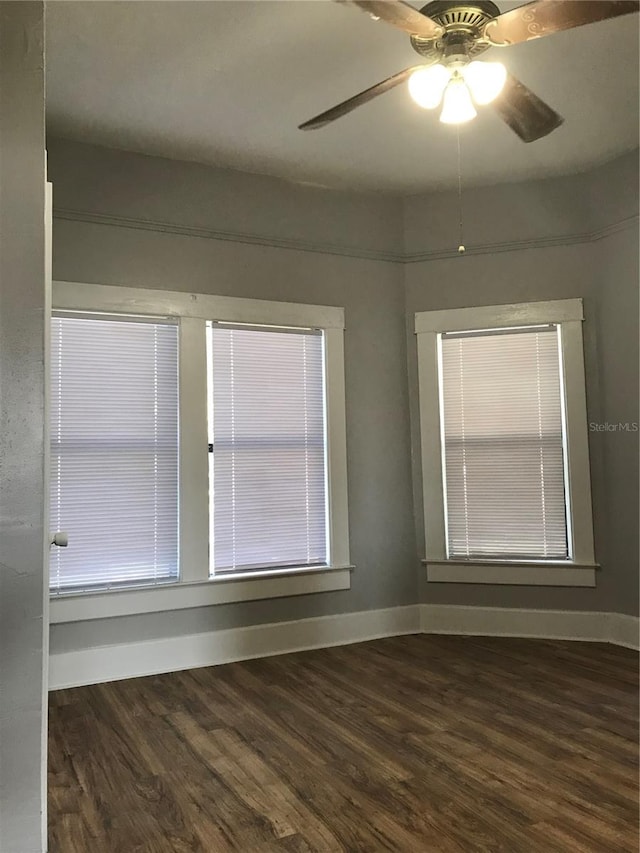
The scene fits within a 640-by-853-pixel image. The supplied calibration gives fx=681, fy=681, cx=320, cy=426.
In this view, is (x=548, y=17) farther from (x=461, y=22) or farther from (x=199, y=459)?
(x=199, y=459)

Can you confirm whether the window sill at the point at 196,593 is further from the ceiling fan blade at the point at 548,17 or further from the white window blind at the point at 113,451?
the ceiling fan blade at the point at 548,17

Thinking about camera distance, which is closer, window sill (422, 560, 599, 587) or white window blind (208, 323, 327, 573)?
white window blind (208, 323, 327, 573)

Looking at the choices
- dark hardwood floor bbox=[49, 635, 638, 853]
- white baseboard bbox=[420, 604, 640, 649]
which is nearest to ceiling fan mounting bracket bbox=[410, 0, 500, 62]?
dark hardwood floor bbox=[49, 635, 638, 853]

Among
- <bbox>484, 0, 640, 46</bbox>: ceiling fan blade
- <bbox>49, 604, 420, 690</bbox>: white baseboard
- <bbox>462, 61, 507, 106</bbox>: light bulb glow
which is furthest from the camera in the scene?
<bbox>49, 604, 420, 690</bbox>: white baseboard

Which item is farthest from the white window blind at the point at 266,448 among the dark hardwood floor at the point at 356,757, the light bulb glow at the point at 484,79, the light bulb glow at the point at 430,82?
the light bulb glow at the point at 484,79

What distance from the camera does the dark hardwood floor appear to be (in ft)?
7.02

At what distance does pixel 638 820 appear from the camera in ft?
7.13

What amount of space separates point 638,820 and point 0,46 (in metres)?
2.99

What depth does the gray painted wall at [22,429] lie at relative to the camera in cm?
180

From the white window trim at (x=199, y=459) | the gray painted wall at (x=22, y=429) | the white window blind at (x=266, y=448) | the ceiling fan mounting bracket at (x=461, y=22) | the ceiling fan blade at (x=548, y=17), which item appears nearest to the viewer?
the gray painted wall at (x=22, y=429)

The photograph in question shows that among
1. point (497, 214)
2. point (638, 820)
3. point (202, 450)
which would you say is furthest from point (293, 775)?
point (497, 214)

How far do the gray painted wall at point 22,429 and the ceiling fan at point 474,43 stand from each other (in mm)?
1005

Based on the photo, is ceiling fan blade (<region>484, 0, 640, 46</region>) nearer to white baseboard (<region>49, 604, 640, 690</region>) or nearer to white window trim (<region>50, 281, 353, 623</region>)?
white window trim (<region>50, 281, 353, 623</region>)

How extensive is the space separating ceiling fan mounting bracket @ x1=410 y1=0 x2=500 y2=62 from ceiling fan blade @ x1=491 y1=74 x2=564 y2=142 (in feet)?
0.57
